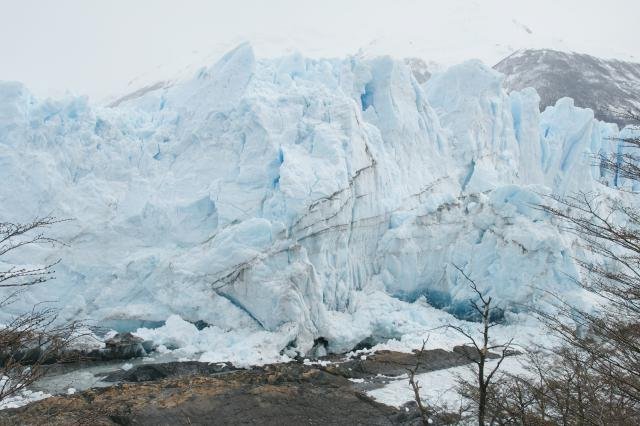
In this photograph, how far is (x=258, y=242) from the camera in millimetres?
15383

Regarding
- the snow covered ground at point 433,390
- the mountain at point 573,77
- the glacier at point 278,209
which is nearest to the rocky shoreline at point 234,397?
the snow covered ground at point 433,390

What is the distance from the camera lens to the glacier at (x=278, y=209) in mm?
15016

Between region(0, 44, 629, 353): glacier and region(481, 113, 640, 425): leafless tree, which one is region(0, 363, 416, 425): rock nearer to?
region(0, 44, 629, 353): glacier

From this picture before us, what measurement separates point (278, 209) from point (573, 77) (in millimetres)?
54494

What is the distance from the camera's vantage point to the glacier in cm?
1502

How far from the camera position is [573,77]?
59438mm

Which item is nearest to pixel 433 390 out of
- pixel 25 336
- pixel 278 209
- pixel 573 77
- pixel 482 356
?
pixel 278 209

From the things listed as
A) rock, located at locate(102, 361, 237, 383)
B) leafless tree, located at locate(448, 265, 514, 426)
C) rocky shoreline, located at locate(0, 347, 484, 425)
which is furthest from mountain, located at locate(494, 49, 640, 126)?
rock, located at locate(102, 361, 237, 383)

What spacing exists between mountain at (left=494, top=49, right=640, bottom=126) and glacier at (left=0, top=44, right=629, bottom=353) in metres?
36.5

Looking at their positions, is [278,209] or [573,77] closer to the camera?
[278,209]

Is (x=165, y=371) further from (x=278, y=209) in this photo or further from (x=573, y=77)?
(x=573, y=77)

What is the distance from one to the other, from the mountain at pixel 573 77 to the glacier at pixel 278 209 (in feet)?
120

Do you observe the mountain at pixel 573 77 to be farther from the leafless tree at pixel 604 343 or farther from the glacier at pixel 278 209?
the leafless tree at pixel 604 343

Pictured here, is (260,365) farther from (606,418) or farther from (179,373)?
(606,418)
